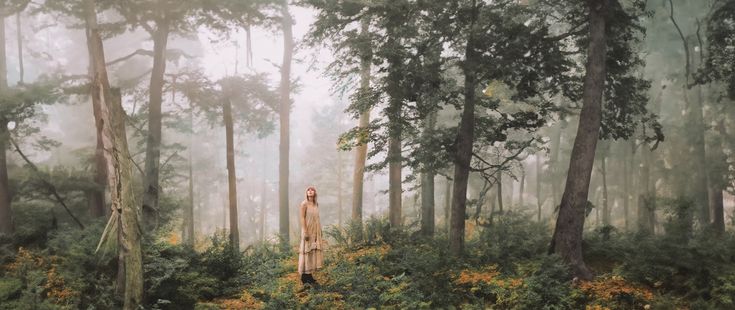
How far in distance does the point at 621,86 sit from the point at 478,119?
3624 millimetres

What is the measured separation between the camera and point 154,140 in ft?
51.8

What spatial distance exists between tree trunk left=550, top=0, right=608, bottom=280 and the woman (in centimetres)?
538

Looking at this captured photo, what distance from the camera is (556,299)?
8.34 metres

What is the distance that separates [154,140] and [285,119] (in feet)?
22.5

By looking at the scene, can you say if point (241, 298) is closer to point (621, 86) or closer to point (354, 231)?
point (354, 231)

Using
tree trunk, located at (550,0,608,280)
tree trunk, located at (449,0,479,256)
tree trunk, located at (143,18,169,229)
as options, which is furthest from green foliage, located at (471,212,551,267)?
tree trunk, located at (143,18,169,229)

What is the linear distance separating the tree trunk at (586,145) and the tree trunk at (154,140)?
11.8 metres

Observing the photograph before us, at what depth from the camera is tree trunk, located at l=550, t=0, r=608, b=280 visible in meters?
9.97

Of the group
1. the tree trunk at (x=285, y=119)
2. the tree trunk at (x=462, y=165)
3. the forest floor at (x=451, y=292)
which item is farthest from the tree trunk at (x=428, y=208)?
the tree trunk at (x=285, y=119)

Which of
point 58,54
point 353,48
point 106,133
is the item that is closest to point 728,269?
point 353,48

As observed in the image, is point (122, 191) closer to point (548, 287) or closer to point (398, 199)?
point (548, 287)

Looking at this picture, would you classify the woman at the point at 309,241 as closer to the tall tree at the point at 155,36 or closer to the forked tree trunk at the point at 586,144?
the forked tree trunk at the point at 586,144

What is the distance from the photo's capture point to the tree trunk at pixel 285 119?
20812mm

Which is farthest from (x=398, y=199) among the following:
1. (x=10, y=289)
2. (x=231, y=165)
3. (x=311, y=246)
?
(x=10, y=289)
